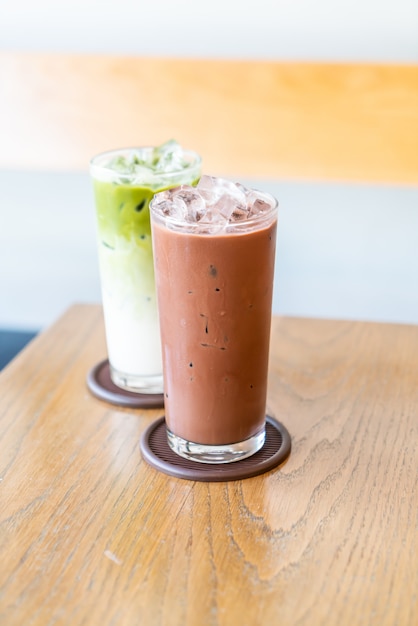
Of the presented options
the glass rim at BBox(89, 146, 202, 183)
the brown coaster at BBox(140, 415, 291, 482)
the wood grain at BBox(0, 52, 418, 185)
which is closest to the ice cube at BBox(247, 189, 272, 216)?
the glass rim at BBox(89, 146, 202, 183)

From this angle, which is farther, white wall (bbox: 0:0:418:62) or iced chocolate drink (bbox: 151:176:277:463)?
white wall (bbox: 0:0:418:62)

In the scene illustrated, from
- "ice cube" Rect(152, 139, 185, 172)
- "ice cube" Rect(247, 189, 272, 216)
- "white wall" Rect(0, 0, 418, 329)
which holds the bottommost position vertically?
"white wall" Rect(0, 0, 418, 329)

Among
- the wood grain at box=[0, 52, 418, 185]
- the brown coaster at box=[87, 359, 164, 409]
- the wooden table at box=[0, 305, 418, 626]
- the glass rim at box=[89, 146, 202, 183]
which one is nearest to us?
the wooden table at box=[0, 305, 418, 626]

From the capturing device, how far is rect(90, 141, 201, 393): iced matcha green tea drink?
114 centimetres

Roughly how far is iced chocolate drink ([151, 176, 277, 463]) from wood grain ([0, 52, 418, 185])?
927mm

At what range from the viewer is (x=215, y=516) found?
0.96m

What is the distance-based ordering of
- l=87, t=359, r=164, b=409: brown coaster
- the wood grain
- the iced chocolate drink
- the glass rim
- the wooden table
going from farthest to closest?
1. the wood grain
2. l=87, t=359, r=164, b=409: brown coaster
3. the glass rim
4. the iced chocolate drink
5. the wooden table

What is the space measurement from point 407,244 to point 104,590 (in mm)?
1430

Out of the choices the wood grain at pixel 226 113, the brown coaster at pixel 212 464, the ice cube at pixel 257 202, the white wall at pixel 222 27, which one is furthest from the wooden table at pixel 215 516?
the white wall at pixel 222 27

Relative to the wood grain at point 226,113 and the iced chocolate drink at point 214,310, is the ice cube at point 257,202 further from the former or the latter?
the wood grain at point 226,113

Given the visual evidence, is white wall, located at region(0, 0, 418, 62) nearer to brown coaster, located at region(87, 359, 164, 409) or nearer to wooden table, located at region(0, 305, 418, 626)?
wooden table, located at region(0, 305, 418, 626)

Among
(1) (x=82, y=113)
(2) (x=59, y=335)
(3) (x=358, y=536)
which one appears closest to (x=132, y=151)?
(2) (x=59, y=335)

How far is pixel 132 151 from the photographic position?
49.4 inches

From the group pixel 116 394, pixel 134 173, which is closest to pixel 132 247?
pixel 134 173
